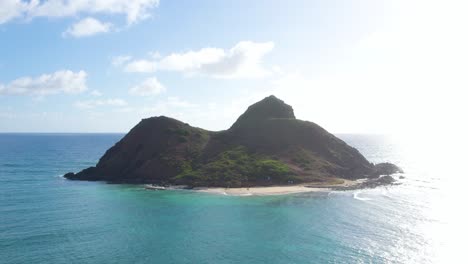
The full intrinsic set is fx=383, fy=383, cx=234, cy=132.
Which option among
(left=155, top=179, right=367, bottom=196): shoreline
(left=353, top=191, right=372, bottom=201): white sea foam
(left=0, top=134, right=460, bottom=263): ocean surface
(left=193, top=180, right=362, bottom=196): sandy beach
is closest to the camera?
(left=0, top=134, right=460, bottom=263): ocean surface

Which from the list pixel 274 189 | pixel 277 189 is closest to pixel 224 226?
pixel 274 189

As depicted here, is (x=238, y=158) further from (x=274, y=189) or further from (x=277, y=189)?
(x=277, y=189)

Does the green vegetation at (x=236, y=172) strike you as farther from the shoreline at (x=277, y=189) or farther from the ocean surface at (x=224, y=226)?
the ocean surface at (x=224, y=226)

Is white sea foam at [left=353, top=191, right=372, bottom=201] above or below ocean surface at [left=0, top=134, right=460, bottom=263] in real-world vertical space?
above

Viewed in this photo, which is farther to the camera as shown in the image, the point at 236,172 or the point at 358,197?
the point at 236,172

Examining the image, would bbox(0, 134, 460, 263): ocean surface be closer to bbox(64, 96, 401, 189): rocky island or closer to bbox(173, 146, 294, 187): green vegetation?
bbox(173, 146, 294, 187): green vegetation

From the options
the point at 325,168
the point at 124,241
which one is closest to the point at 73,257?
the point at 124,241

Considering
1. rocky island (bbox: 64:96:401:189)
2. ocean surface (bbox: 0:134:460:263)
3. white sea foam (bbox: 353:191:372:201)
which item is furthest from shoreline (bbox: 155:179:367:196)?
white sea foam (bbox: 353:191:372:201)
